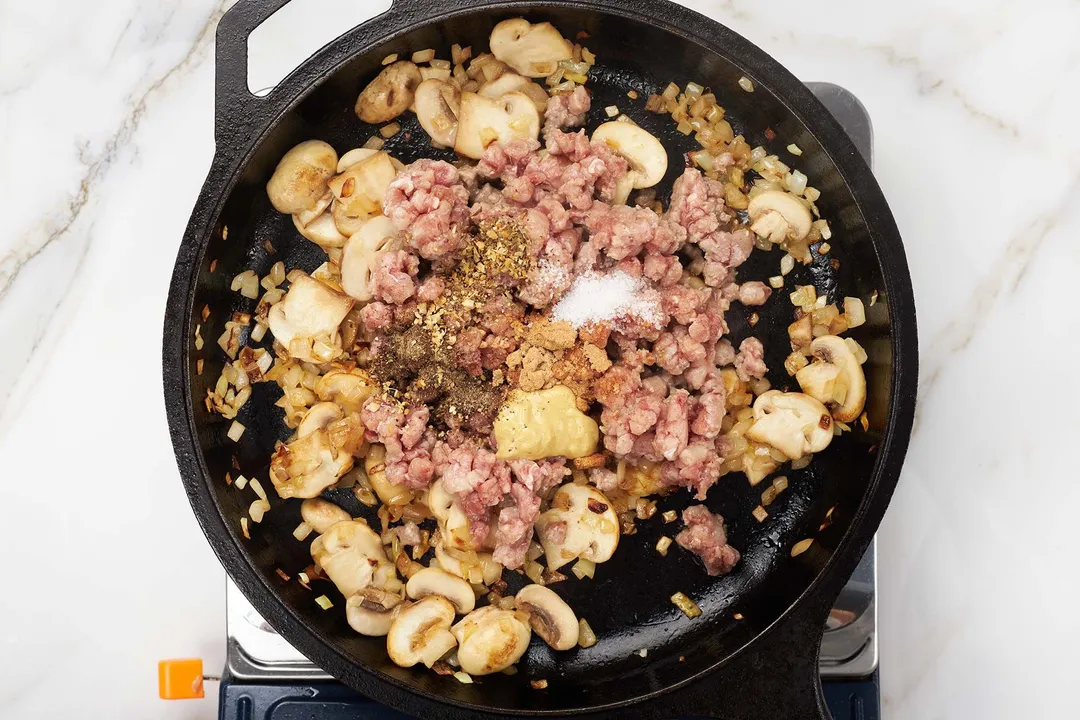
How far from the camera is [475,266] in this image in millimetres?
1996

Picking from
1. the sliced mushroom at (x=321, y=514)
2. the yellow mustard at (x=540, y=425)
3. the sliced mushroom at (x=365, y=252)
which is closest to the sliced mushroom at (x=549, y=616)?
the yellow mustard at (x=540, y=425)

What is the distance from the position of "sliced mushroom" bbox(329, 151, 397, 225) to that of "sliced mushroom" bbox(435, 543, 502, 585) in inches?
36.2

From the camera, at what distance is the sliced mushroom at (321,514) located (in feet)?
6.90

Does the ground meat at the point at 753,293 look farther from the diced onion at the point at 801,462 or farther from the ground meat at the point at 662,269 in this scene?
the diced onion at the point at 801,462

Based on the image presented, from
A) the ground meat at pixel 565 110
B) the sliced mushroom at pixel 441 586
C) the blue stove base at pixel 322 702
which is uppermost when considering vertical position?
the ground meat at pixel 565 110

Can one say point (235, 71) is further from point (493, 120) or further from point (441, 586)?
point (441, 586)

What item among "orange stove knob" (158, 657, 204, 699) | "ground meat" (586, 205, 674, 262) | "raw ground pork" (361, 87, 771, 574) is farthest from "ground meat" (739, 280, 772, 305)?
"orange stove knob" (158, 657, 204, 699)
